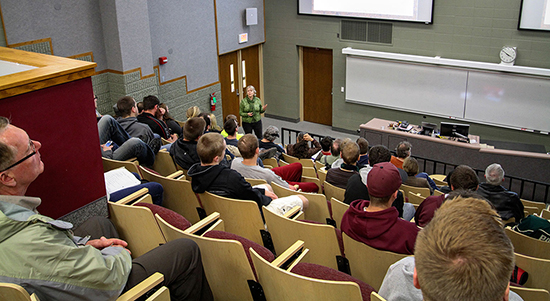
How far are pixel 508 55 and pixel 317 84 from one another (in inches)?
171

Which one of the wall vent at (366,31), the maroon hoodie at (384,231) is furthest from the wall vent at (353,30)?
the maroon hoodie at (384,231)

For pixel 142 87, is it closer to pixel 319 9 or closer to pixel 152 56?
pixel 152 56

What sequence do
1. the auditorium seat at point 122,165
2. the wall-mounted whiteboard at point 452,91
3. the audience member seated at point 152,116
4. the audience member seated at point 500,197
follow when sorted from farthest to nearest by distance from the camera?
1. the wall-mounted whiteboard at point 452,91
2. the audience member seated at point 152,116
3. the audience member seated at point 500,197
4. the auditorium seat at point 122,165

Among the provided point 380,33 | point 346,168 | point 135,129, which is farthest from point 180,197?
point 380,33

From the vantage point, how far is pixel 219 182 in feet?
10.4

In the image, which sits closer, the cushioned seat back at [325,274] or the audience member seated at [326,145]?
the cushioned seat back at [325,274]

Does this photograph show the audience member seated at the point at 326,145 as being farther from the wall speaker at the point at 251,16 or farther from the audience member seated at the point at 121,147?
the wall speaker at the point at 251,16

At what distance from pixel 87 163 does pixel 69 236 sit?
0.62 m

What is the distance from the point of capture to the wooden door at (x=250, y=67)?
1091 cm

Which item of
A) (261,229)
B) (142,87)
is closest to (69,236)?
(261,229)

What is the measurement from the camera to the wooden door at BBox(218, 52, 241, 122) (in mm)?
10391

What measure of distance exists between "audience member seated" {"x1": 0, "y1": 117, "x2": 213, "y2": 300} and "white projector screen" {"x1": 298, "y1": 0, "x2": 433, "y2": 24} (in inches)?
320

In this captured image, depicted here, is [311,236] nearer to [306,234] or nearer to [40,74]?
[306,234]

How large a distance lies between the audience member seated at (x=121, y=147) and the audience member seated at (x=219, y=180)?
3.34 ft
